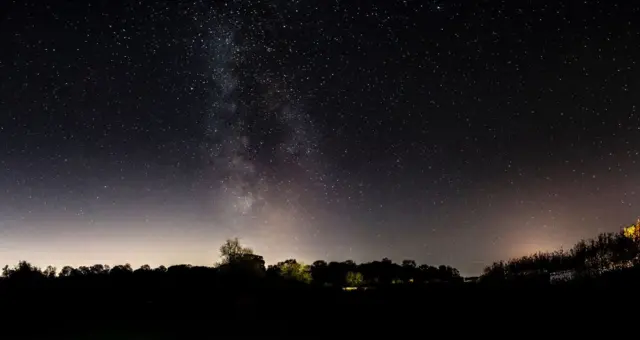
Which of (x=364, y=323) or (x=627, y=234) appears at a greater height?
(x=627, y=234)

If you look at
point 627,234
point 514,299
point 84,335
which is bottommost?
point 84,335

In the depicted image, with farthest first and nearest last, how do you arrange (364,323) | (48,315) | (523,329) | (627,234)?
(627,234) < (48,315) < (364,323) < (523,329)

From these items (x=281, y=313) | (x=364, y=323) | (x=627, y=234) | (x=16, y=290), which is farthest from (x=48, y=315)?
(x=627, y=234)

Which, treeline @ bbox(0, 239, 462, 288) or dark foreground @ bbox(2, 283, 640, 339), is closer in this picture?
dark foreground @ bbox(2, 283, 640, 339)

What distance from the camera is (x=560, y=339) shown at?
10805mm

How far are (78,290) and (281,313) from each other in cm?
1051

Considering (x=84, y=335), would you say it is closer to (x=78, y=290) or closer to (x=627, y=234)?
(x=78, y=290)

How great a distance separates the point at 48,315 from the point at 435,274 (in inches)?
3681

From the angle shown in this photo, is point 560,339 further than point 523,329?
No

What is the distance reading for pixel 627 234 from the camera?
39.1 meters

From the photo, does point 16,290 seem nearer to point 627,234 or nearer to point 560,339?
point 560,339

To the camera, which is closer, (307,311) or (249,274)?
(307,311)

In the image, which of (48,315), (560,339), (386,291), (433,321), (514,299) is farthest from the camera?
(48,315)

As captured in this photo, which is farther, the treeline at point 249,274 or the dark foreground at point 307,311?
the treeline at point 249,274
